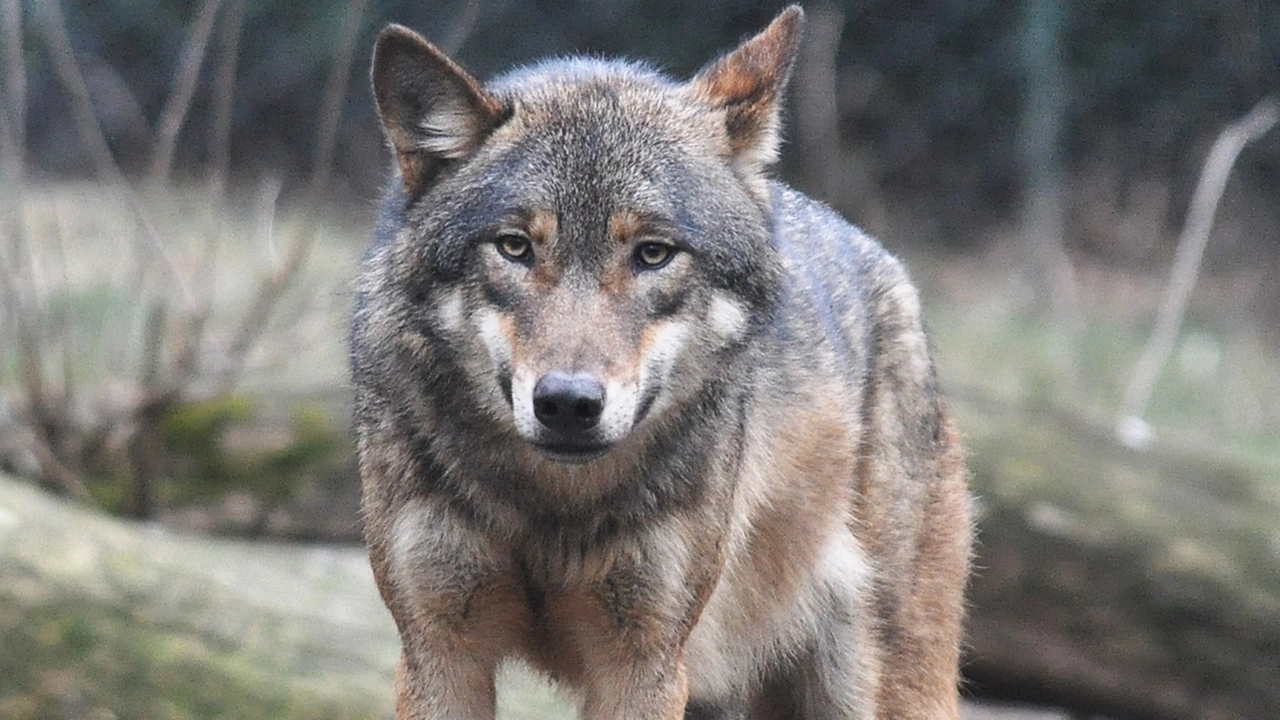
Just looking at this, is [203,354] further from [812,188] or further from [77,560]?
[812,188]

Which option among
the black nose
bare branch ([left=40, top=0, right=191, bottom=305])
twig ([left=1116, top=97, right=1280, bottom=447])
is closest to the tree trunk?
twig ([left=1116, top=97, right=1280, bottom=447])

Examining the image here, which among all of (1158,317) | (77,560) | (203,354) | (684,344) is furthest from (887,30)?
(684,344)

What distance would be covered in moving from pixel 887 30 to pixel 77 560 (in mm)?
6202

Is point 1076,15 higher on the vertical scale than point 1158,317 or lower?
higher

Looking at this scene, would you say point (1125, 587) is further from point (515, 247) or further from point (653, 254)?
point (515, 247)

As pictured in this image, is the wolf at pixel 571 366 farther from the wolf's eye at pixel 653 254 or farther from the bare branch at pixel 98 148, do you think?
the bare branch at pixel 98 148

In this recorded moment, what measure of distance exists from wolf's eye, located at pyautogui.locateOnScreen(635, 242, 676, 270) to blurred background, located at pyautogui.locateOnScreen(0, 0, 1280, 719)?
1.58m

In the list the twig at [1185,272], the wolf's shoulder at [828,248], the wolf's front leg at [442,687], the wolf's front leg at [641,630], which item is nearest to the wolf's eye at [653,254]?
Result: the wolf's front leg at [641,630]

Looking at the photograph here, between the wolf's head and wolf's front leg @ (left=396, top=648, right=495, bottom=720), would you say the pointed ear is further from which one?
wolf's front leg @ (left=396, top=648, right=495, bottom=720)

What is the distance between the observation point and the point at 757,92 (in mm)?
3740

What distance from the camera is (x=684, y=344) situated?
3.44 m

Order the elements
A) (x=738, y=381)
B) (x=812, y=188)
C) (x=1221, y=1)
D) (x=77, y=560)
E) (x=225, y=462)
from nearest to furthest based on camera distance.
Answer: (x=738, y=381) → (x=77, y=560) → (x=225, y=462) → (x=1221, y=1) → (x=812, y=188)

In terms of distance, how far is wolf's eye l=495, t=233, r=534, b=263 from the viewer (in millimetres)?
3316

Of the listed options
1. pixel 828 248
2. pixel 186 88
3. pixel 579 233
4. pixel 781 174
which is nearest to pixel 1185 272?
pixel 781 174
